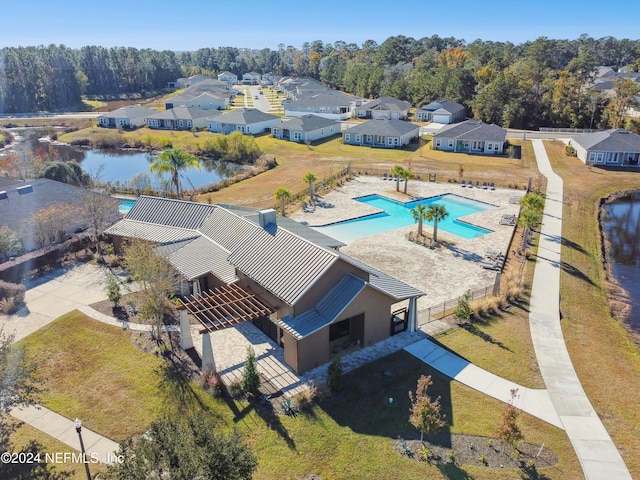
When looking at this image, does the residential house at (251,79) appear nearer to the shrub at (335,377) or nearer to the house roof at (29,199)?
the house roof at (29,199)

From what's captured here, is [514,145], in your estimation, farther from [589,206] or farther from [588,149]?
[589,206]

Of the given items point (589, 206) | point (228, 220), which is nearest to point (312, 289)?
point (228, 220)

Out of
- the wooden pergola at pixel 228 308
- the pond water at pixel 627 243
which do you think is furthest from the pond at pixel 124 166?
the pond water at pixel 627 243

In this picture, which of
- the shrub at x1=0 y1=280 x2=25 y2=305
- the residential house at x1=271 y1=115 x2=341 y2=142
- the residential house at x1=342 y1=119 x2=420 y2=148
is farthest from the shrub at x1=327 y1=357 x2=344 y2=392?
the residential house at x1=271 y1=115 x2=341 y2=142

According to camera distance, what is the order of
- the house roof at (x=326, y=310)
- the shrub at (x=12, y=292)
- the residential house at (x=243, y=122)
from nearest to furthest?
the house roof at (x=326, y=310)
the shrub at (x=12, y=292)
the residential house at (x=243, y=122)

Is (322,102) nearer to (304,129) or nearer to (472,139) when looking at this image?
(304,129)

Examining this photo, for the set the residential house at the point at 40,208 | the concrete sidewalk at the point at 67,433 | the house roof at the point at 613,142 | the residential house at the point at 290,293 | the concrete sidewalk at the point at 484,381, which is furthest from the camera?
the house roof at the point at 613,142
